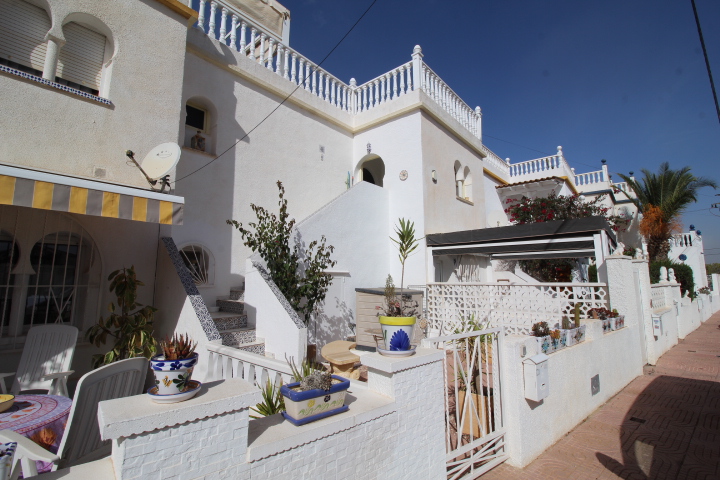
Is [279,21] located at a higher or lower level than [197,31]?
higher

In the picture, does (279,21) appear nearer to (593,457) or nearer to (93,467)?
(93,467)

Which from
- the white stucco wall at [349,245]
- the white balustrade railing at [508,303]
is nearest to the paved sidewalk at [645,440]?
the white balustrade railing at [508,303]

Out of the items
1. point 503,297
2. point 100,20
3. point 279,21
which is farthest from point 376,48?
point 503,297

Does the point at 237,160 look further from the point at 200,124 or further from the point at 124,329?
the point at 124,329

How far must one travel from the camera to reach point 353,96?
14.6 meters

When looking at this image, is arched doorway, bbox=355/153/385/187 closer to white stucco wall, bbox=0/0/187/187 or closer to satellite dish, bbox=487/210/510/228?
satellite dish, bbox=487/210/510/228

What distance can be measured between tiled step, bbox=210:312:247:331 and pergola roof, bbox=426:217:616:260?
7.04 m

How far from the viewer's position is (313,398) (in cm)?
309

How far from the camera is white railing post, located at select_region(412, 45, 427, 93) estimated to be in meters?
13.0

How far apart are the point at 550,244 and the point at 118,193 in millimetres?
11441

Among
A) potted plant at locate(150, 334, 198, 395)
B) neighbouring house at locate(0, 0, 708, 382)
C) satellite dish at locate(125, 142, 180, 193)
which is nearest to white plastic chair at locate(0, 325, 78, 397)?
neighbouring house at locate(0, 0, 708, 382)

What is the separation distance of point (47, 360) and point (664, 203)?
33.7 metres

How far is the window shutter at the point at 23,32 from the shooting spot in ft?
19.8

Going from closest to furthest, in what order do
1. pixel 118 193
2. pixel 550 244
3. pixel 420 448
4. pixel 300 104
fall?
1. pixel 420 448
2. pixel 118 193
3. pixel 550 244
4. pixel 300 104
